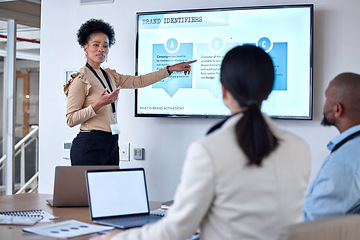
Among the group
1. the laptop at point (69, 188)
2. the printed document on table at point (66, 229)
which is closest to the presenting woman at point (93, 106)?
the laptop at point (69, 188)

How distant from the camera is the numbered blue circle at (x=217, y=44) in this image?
13.5 ft

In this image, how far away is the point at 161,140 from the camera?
4.37 m

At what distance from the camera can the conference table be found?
197 centimetres

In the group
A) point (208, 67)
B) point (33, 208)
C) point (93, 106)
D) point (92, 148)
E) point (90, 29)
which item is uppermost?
point (90, 29)

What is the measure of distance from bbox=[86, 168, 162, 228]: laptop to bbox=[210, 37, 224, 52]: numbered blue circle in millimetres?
1950

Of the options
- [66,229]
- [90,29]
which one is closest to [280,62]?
[90,29]

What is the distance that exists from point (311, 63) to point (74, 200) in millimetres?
2162

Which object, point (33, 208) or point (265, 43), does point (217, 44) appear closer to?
point (265, 43)

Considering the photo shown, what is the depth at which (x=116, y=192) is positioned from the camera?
231 cm

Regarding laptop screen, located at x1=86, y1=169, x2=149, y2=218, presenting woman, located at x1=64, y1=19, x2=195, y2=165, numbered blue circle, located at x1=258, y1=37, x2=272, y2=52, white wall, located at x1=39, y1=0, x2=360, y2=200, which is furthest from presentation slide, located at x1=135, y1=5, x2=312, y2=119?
laptop screen, located at x1=86, y1=169, x2=149, y2=218

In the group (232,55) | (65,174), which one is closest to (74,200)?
(65,174)

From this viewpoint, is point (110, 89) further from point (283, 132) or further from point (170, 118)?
point (283, 132)

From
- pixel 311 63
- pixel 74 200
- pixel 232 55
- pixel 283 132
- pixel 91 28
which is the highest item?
pixel 91 28

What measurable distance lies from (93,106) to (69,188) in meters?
0.93
